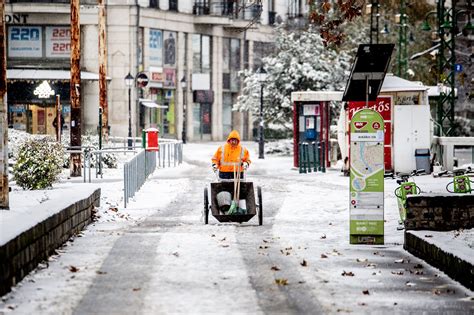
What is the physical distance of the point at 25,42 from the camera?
64.2 meters

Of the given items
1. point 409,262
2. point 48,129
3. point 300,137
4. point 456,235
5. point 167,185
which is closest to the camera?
point 409,262

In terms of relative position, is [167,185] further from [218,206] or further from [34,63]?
[34,63]

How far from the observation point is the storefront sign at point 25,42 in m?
64.0

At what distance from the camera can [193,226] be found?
18.9 m

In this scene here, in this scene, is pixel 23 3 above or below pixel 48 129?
above

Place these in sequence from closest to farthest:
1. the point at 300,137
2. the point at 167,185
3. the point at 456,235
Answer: the point at 456,235 < the point at 167,185 < the point at 300,137

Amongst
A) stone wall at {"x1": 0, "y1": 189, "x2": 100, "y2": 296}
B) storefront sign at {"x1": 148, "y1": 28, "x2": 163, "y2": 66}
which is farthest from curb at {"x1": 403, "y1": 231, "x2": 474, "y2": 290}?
storefront sign at {"x1": 148, "y1": 28, "x2": 163, "y2": 66}

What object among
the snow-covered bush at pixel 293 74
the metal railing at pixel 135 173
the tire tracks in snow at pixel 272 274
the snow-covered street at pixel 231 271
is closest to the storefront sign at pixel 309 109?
the metal railing at pixel 135 173

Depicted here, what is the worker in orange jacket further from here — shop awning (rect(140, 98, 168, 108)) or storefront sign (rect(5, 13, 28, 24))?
storefront sign (rect(5, 13, 28, 24))

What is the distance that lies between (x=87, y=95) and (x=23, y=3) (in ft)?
20.0

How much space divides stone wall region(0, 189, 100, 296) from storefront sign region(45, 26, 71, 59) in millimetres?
46921

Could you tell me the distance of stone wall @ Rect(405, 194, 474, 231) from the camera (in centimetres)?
1566


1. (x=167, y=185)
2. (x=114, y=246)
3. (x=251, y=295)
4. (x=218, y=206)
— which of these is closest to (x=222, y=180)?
(x=218, y=206)

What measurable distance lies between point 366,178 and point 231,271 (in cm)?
378
